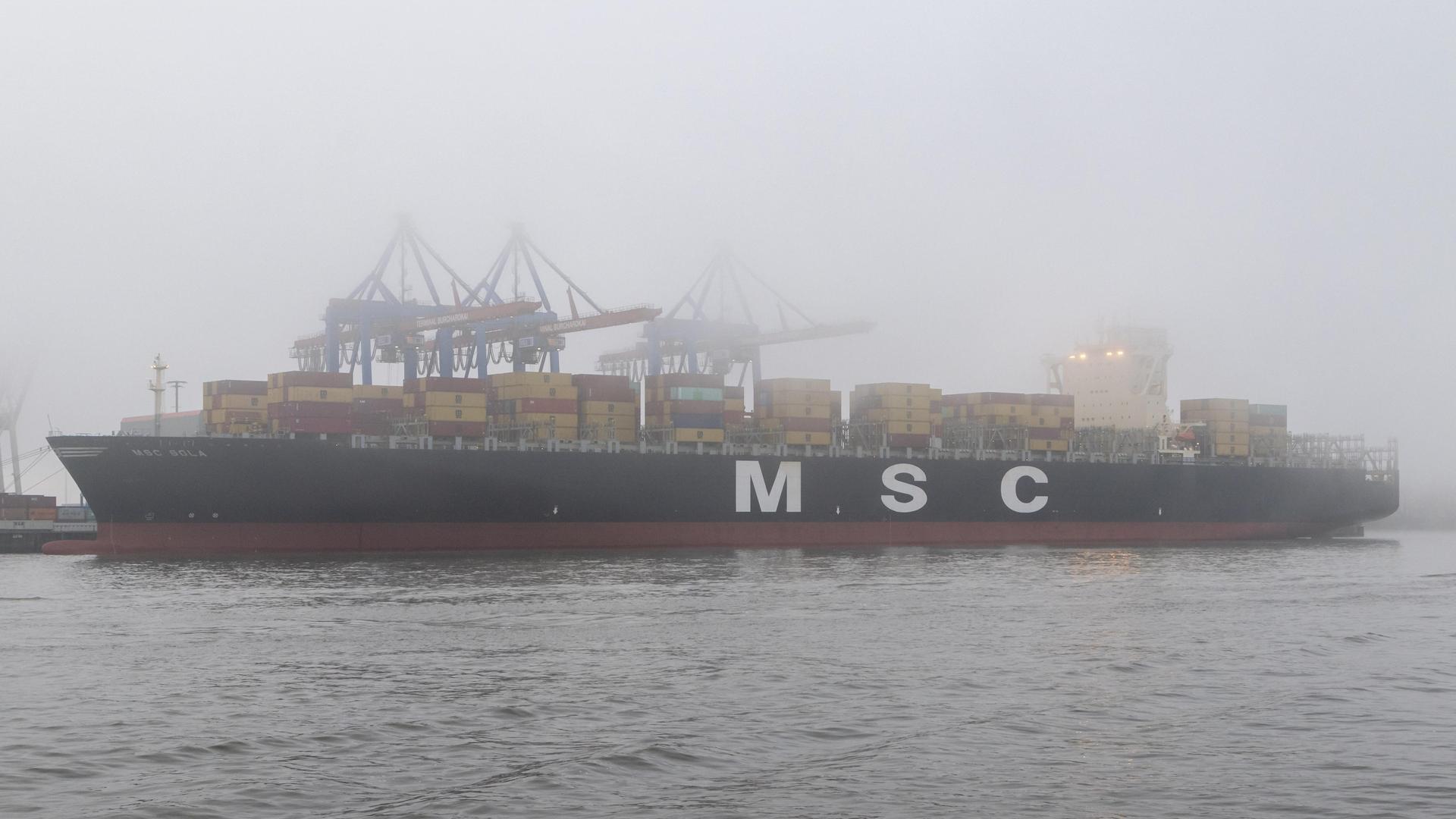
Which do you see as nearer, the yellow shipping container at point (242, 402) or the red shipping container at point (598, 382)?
the yellow shipping container at point (242, 402)

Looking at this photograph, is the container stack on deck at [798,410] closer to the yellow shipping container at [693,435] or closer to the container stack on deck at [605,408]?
the yellow shipping container at [693,435]

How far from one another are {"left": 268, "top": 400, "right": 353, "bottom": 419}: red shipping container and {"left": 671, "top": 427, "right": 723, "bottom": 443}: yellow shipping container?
1240 cm

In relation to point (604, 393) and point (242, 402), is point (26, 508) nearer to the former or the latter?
point (242, 402)

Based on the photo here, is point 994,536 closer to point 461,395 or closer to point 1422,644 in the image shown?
point 461,395

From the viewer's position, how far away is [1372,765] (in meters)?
13.9

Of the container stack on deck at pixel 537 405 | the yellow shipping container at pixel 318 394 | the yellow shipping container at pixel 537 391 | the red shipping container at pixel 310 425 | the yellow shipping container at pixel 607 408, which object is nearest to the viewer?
the red shipping container at pixel 310 425

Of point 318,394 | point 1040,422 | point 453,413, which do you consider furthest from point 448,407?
point 1040,422

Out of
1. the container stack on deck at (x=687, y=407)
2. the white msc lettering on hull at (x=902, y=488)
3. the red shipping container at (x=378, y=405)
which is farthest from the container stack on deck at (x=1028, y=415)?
the red shipping container at (x=378, y=405)

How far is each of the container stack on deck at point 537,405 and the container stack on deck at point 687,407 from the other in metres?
3.33

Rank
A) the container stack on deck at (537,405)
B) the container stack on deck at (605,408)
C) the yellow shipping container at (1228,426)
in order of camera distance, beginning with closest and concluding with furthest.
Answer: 1. the container stack on deck at (537,405)
2. the container stack on deck at (605,408)
3. the yellow shipping container at (1228,426)

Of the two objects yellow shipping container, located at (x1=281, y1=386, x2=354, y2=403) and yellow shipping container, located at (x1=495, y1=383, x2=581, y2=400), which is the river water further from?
yellow shipping container, located at (x1=495, y1=383, x2=581, y2=400)

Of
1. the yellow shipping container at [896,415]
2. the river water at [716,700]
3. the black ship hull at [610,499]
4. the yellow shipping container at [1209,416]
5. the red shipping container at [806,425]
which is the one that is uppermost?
the yellow shipping container at [1209,416]

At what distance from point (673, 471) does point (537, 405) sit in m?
5.58

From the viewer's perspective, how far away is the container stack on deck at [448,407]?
152 ft
